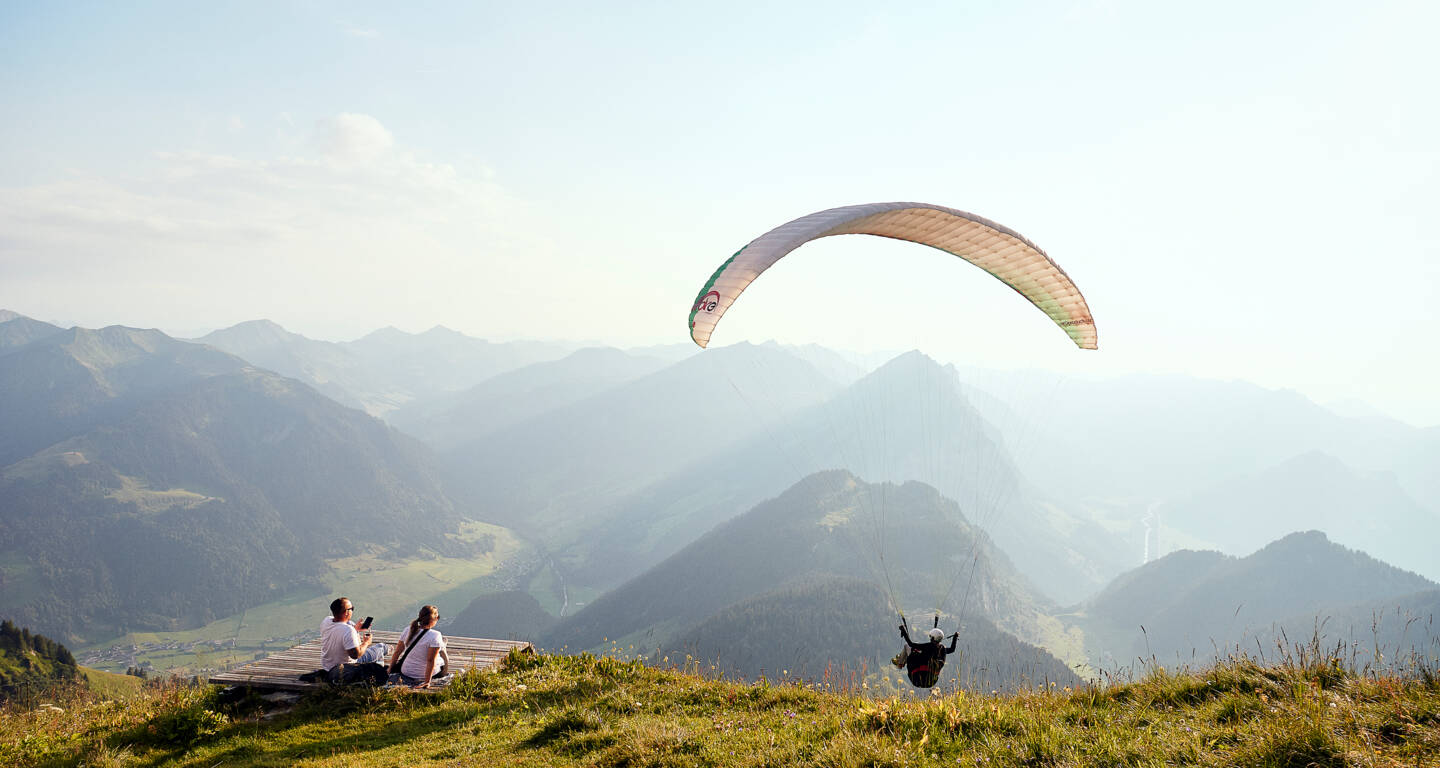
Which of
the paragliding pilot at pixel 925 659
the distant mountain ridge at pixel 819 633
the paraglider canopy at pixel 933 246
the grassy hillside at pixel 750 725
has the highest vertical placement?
the paraglider canopy at pixel 933 246

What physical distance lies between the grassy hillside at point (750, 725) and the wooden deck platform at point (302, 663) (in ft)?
1.64

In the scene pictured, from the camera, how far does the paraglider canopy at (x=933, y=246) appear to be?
11.4m

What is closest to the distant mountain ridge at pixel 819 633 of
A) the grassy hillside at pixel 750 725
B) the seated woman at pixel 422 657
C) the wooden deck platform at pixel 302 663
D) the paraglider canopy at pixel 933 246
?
the wooden deck platform at pixel 302 663

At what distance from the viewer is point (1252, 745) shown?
5.44 metres

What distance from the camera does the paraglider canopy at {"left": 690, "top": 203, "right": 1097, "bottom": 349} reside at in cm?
1141

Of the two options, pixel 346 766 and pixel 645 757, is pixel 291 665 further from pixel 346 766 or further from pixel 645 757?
pixel 645 757

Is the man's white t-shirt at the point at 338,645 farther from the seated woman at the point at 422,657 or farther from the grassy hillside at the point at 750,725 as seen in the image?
the seated woman at the point at 422,657

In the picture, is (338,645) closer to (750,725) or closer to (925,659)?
(750,725)

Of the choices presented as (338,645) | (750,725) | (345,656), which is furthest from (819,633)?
(750,725)

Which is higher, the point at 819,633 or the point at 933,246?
the point at 933,246

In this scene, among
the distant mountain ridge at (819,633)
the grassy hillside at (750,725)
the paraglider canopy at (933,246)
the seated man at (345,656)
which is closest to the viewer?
the grassy hillside at (750,725)

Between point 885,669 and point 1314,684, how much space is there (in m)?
135

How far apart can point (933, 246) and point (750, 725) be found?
35.4 ft

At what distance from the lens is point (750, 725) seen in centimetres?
785
